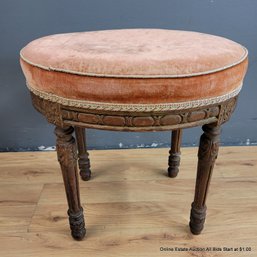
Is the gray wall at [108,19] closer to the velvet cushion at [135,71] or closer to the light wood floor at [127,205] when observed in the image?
the light wood floor at [127,205]

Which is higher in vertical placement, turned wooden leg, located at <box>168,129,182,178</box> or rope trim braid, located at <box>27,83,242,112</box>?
rope trim braid, located at <box>27,83,242,112</box>

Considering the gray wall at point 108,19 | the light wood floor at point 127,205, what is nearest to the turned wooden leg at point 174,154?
the light wood floor at point 127,205

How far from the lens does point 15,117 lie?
1.17m

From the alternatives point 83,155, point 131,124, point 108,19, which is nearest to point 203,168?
point 131,124

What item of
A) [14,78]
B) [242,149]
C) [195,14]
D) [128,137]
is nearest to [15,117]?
[14,78]

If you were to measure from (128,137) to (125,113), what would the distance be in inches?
26.3

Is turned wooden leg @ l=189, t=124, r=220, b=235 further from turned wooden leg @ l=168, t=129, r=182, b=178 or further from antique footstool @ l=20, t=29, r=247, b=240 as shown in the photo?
turned wooden leg @ l=168, t=129, r=182, b=178

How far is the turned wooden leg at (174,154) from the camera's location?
3.20 ft

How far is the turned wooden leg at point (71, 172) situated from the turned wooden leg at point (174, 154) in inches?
14.8

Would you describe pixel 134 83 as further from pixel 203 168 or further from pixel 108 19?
pixel 108 19

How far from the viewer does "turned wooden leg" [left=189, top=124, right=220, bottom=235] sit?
26.0 inches

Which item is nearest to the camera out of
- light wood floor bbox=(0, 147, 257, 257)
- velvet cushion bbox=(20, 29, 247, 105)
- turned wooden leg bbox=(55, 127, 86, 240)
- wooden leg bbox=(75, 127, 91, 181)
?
velvet cushion bbox=(20, 29, 247, 105)

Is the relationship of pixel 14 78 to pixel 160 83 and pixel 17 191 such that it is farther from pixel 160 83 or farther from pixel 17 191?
pixel 160 83

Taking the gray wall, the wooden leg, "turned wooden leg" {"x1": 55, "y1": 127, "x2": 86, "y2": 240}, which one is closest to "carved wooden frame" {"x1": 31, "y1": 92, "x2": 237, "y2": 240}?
"turned wooden leg" {"x1": 55, "y1": 127, "x2": 86, "y2": 240}
